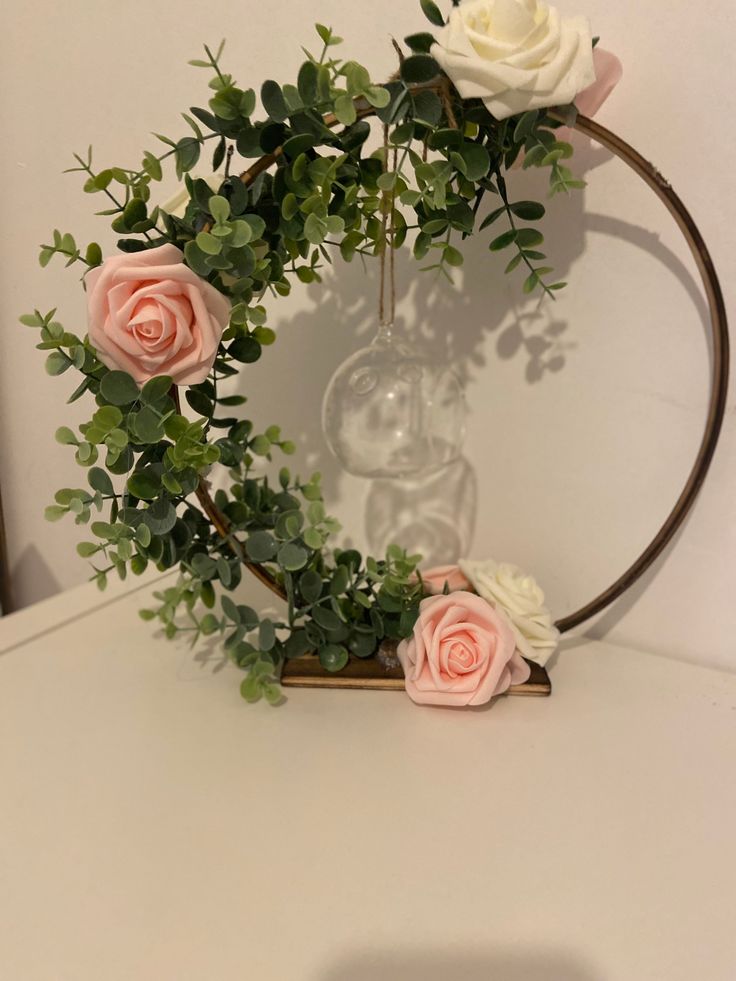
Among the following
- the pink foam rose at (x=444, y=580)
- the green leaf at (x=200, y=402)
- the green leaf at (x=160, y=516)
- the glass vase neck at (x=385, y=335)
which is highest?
the glass vase neck at (x=385, y=335)

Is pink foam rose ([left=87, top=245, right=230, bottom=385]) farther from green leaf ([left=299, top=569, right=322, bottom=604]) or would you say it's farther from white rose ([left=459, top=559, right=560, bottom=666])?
white rose ([left=459, top=559, right=560, bottom=666])

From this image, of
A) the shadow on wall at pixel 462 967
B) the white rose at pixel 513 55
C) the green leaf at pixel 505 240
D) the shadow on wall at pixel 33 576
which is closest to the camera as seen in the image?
the shadow on wall at pixel 462 967

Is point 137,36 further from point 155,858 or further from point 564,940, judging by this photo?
point 564,940

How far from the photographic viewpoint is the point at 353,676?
710 mm

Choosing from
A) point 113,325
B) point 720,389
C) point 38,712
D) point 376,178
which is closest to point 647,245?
point 720,389

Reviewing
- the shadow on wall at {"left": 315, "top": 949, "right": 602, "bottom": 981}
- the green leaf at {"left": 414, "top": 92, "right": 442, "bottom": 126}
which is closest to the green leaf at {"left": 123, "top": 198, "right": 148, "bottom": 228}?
the green leaf at {"left": 414, "top": 92, "right": 442, "bottom": 126}

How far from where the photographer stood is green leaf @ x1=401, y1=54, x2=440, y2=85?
56 cm

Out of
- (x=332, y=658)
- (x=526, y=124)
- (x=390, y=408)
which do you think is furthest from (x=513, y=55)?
(x=332, y=658)

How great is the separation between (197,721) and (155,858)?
0.16 m

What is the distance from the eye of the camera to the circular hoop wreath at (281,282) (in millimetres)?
552

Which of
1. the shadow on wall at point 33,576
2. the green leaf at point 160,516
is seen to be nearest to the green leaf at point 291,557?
the green leaf at point 160,516

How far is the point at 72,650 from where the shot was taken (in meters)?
0.78

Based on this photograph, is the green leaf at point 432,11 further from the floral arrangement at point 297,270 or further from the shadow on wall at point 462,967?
the shadow on wall at point 462,967

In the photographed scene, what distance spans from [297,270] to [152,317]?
17 centimetres
